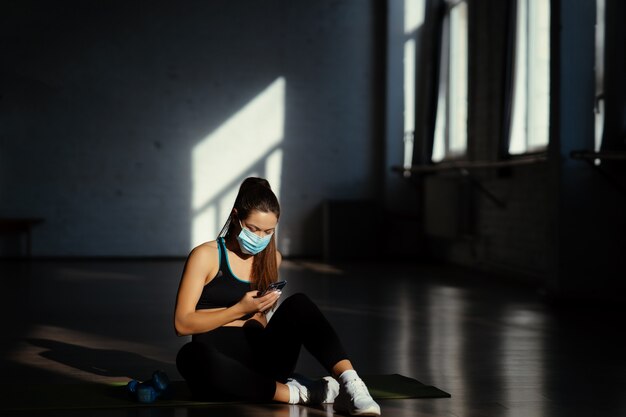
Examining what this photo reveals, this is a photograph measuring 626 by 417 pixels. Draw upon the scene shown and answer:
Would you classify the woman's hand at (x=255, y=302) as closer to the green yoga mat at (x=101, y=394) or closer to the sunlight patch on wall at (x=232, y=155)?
the green yoga mat at (x=101, y=394)

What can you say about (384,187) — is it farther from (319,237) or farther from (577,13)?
(577,13)

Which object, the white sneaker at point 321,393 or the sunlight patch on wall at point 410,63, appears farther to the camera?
the sunlight patch on wall at point 410,63

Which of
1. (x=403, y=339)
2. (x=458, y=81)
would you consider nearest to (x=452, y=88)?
(x=458, y=81)

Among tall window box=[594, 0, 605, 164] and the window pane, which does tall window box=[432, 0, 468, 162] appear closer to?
the window pane

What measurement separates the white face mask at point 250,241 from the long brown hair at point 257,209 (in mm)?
47

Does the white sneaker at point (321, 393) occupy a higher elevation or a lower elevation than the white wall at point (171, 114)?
lower

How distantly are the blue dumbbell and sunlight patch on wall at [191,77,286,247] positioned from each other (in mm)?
7731

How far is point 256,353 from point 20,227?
7.88 m

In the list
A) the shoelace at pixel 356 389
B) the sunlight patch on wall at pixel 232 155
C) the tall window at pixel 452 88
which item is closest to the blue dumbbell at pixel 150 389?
the shoelace at pixel 356 389

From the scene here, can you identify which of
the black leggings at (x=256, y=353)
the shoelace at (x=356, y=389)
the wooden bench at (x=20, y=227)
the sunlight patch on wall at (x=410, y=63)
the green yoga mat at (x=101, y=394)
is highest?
the sunlight patch on wall at (x=410, y=63)

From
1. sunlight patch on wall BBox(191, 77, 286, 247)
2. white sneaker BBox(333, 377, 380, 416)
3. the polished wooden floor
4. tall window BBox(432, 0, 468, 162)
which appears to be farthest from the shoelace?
sunlight patch on wall BBox(191, 77, 286, 247)

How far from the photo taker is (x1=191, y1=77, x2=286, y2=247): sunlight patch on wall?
11.2 m

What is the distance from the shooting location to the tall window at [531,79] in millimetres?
8023

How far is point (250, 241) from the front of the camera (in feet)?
10.5
